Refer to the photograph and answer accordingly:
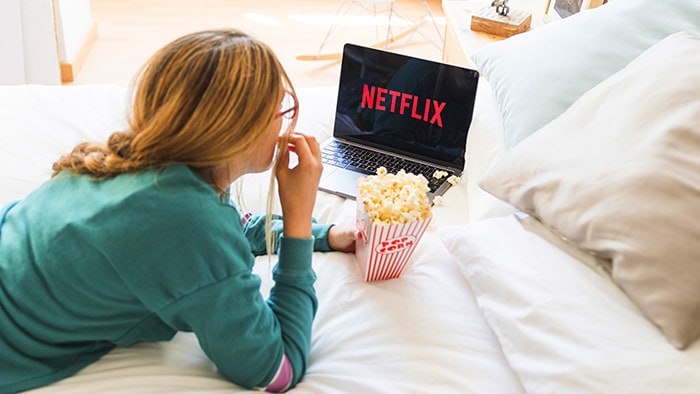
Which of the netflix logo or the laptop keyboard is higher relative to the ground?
the netflix logo

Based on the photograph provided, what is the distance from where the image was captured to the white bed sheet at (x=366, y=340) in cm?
95

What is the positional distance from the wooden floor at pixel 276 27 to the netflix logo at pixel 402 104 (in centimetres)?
149

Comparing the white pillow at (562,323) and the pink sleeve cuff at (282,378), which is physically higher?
the white pillow at (562,323)

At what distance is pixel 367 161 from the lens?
60.0 inches

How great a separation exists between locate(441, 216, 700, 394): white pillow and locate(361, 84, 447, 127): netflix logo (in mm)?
432

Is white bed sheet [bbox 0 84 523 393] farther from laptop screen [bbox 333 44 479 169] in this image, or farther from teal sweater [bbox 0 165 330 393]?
laptop screen [bbox 333 44 479 169]

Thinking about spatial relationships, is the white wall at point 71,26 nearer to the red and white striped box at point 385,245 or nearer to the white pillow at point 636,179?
the red and white striped box at point 385,245

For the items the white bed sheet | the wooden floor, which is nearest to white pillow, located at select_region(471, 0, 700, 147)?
the white bed sheet

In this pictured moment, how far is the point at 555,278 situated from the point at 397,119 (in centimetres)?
65

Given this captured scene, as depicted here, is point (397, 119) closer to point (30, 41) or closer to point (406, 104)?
point (406, 104)

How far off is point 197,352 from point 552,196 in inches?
24.4

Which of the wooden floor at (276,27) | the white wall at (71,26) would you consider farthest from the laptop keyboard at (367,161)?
the white wall at (71,26)

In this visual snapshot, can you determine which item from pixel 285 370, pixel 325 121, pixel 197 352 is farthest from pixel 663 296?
pixel 325 121

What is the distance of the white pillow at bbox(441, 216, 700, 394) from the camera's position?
84 centimetres
